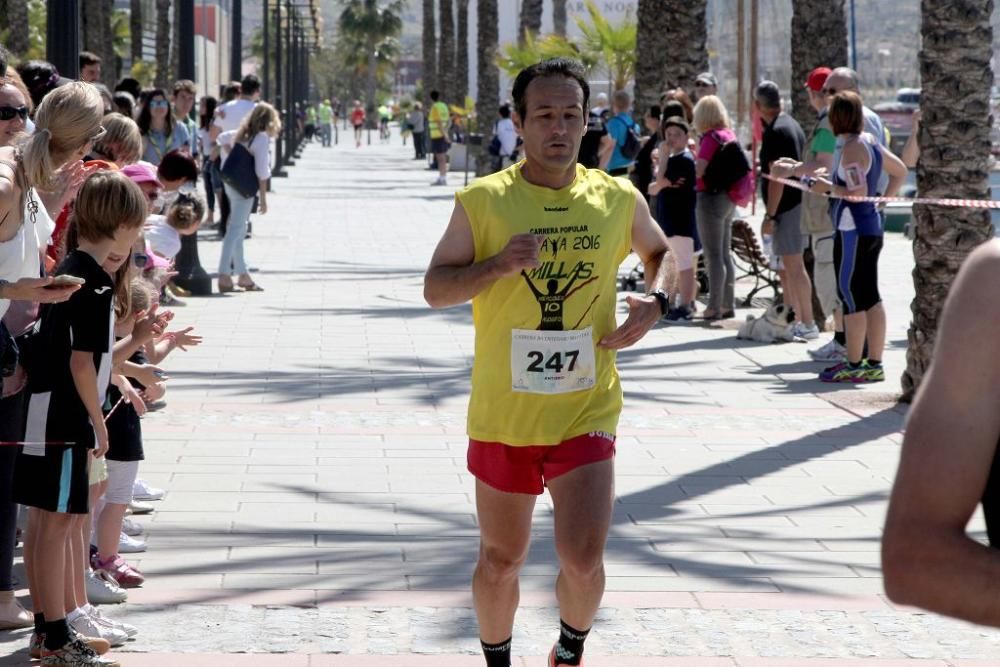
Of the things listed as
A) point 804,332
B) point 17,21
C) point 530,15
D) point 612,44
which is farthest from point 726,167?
point 530,15

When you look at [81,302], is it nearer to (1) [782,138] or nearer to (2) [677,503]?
(2) [677,503]

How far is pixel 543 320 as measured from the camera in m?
4.34

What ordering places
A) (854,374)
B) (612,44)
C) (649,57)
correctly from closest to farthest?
1. (854,374)
2. (649,57)
3. (612,44)

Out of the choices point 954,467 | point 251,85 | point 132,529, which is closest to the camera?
point 954,467

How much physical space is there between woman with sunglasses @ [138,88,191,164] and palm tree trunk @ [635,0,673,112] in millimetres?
5237

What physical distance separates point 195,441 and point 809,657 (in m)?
4.23

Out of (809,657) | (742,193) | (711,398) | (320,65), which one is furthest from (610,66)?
(320,65)

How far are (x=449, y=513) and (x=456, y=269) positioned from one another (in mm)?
2807

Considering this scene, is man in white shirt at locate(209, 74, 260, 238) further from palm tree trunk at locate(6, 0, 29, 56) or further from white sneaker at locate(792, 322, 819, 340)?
white sneaker at locate(792, 322, 819, 340)

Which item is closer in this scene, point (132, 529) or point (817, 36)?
point (132, 529)

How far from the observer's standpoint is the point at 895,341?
12.6 meters

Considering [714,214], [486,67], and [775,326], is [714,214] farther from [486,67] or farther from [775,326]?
[486,67]

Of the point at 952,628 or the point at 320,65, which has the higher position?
the point at 320,65

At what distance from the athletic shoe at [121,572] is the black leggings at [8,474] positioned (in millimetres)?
409
